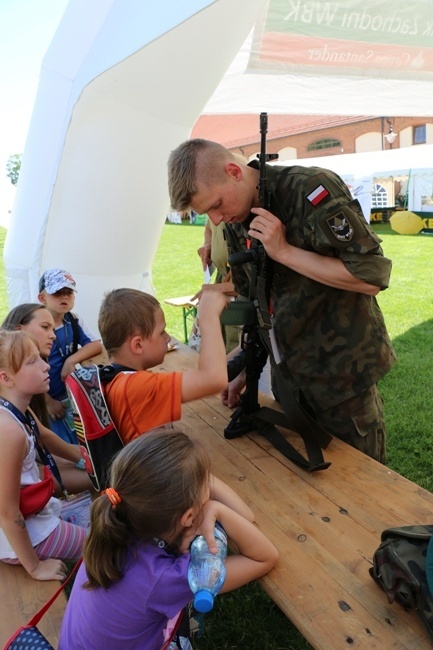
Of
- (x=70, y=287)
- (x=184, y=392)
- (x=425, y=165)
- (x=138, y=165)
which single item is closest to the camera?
(x=184, y=392)

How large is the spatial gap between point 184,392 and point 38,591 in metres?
0.83

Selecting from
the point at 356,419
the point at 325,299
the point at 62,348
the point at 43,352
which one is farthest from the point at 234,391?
the point at 62,348

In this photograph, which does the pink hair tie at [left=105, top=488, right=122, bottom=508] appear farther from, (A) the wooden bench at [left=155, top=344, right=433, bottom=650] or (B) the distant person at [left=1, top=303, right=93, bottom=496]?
(B) the distant person at [left=1, top=303, right=93, bottom=496]

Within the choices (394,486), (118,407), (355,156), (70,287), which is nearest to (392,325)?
(70,287)

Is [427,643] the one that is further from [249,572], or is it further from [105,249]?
[105,249]

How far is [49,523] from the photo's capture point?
182cm

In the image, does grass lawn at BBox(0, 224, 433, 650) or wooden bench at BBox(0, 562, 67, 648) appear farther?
grass lawn at BBox(0, 224, 433, 650)

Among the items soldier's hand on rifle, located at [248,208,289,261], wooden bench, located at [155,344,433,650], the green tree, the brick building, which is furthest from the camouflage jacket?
the green tree

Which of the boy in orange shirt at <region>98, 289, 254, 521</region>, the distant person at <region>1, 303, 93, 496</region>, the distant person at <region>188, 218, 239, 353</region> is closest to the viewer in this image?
the boy in orange shirt at <region>98, 289, 254, 521</region>

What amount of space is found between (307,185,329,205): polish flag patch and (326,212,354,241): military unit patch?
0.09 m

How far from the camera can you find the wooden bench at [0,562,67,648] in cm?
146

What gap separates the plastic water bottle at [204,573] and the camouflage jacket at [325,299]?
0.88 meters

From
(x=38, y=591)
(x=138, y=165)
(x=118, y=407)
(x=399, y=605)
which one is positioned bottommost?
(x=38, y=591)

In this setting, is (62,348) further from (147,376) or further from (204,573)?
(204,573)
